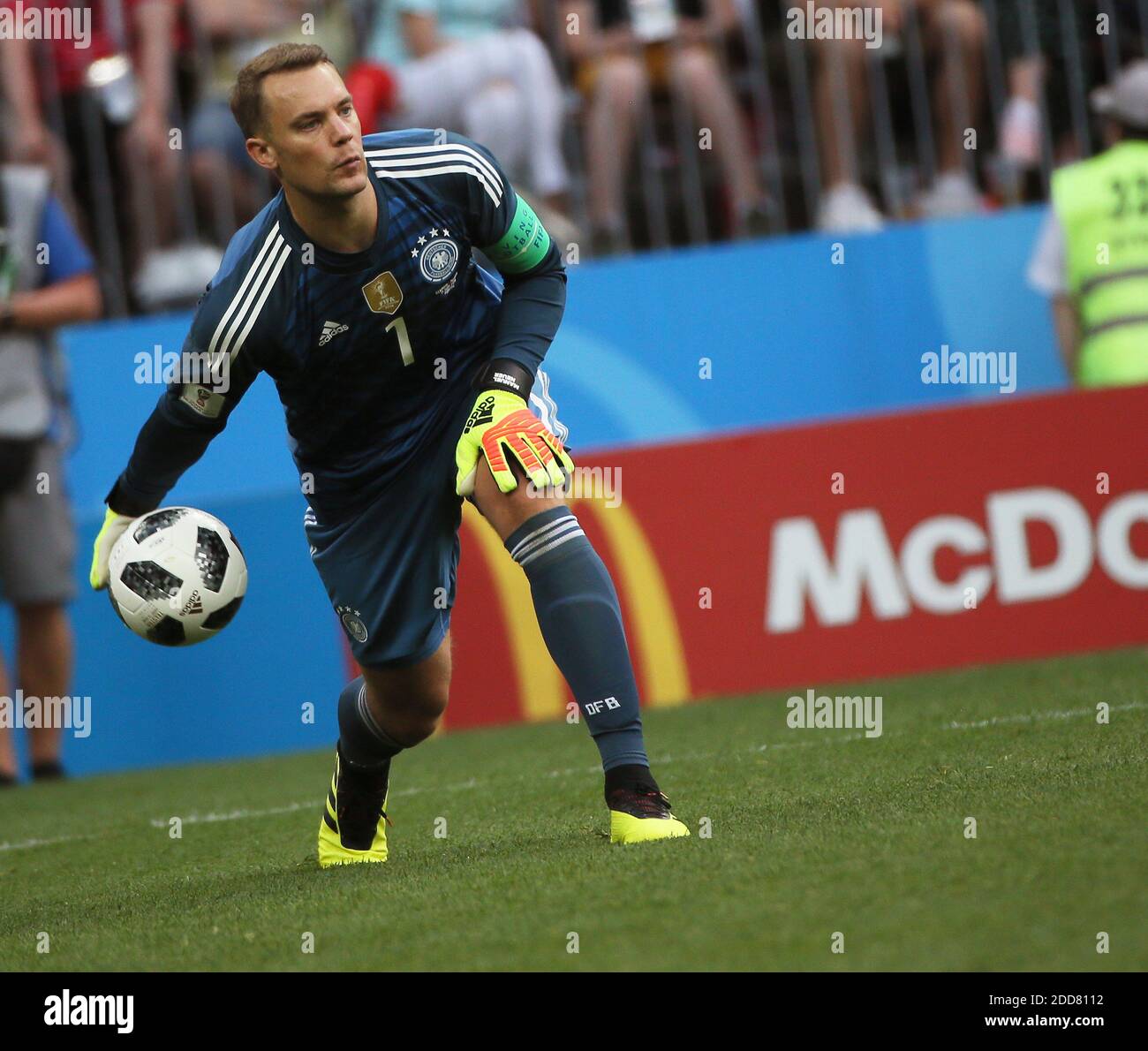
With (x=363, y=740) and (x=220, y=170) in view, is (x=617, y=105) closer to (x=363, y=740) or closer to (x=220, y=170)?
(x=220, y=170)

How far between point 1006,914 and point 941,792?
150cm

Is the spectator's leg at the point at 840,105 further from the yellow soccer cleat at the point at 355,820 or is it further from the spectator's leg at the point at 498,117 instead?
the yellow soccer cleat at the point at 355,820

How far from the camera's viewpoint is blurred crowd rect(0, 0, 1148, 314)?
1036cm

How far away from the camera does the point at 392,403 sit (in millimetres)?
4992

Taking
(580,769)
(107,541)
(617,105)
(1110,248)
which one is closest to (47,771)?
(580,769)

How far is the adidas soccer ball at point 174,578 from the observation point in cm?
504

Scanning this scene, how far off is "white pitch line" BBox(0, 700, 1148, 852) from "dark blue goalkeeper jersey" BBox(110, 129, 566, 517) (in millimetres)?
1715

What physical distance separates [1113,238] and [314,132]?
5727 mm

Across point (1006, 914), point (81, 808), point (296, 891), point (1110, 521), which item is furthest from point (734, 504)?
point (1006, 914)

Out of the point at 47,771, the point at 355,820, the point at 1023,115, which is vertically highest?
the point at 1023,115

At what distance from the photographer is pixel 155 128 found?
1030cm

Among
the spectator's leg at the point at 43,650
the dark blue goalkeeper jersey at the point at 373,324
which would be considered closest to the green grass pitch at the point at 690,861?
the spectator's leg at the point at 43,650

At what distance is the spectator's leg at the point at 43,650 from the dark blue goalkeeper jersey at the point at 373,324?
3.43 meters
